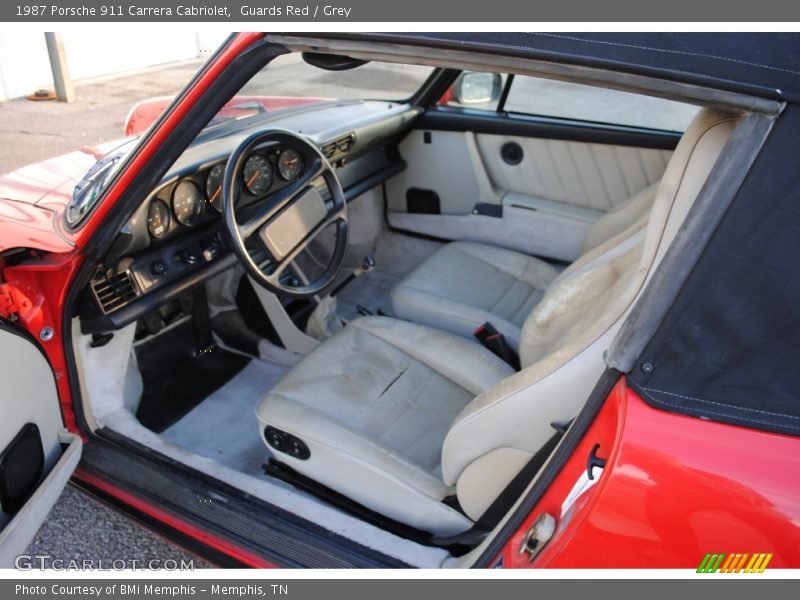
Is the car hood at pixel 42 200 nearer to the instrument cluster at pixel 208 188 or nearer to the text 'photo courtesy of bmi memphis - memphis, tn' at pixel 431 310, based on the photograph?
the text 'photo courtesy of bmi memphis - memphis, tn' at pixel 431 310

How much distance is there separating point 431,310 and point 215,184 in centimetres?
95

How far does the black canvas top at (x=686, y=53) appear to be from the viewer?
1.00m

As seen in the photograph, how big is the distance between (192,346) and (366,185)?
116 cm

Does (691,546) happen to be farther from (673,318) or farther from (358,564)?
(358,564)

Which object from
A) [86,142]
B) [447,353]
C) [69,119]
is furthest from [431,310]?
[69,119]

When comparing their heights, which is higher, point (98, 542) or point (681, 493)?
point (681, 493)

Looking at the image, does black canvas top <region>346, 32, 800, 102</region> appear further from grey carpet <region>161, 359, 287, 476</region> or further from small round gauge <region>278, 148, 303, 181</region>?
grey carpet <region>161, 359, 287, 476</region>

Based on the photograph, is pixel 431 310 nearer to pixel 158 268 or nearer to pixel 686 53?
pixel 158 268

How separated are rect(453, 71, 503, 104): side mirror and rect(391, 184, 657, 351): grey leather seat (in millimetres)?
736

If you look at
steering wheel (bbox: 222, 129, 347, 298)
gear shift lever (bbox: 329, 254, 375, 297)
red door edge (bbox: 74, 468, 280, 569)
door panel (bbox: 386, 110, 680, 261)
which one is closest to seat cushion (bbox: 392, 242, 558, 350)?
door panel (bbox: 386, 110, 680, 261)

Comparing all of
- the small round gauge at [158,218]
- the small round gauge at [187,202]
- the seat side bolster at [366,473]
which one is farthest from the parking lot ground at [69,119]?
the seat side bolster at [366,473]

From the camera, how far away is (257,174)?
2.30 meters

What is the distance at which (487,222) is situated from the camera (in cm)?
334

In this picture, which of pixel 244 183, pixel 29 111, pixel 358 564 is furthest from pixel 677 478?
pixel 29 111
